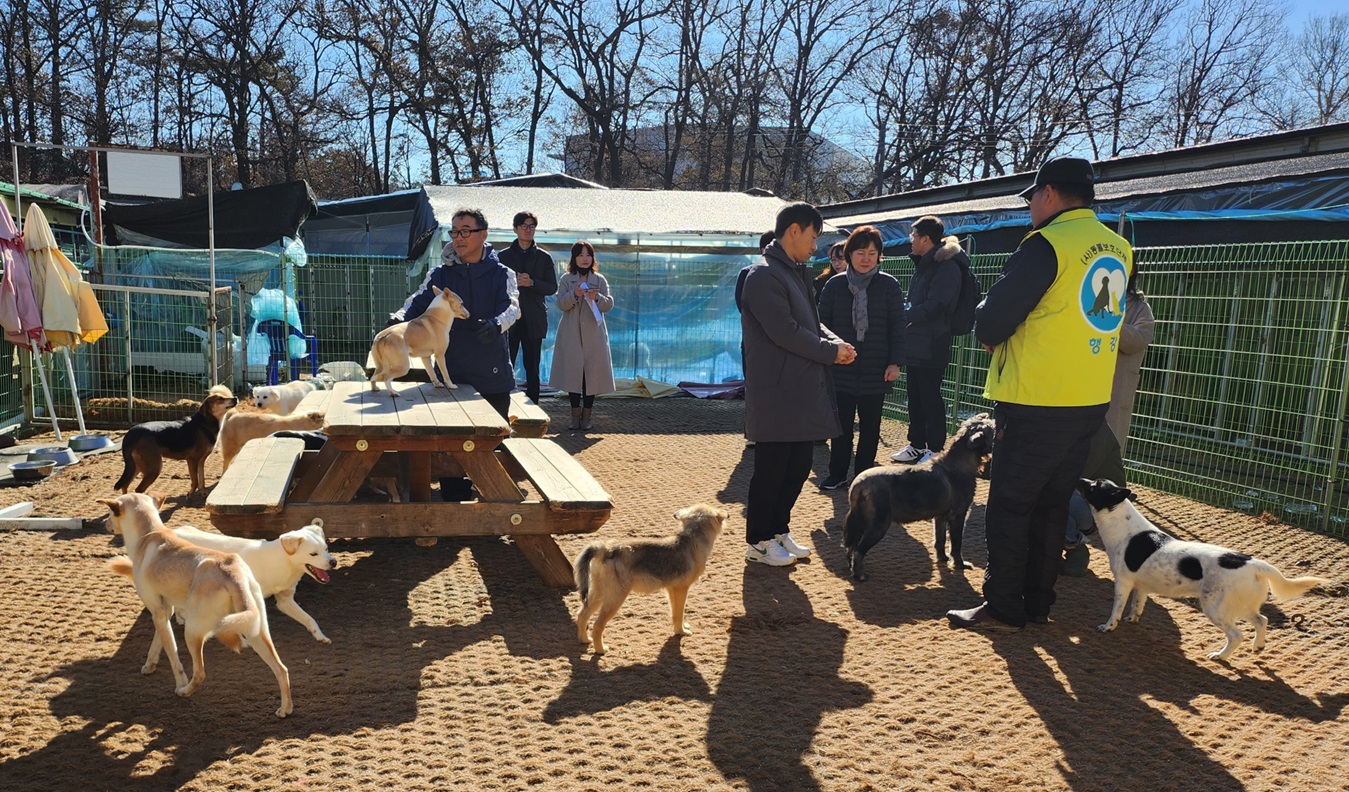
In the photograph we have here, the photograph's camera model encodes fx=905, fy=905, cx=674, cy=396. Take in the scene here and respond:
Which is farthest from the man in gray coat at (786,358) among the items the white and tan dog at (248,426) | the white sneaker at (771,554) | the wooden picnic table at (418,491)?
the white and tan dog at (248,426)

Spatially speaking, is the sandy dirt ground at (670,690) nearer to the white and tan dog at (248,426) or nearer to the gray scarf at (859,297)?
the white and tan dog at (248,426)

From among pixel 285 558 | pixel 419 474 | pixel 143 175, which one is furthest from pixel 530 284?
pixel 285 558

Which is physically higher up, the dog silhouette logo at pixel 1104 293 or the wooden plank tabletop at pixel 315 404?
the dog silhouette logo at pixel 1104 293

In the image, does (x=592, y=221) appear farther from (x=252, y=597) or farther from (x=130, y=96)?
(x=130, y=96)

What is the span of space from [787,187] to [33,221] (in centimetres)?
2583

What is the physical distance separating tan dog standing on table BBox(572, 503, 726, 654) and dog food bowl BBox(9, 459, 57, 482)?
532cm

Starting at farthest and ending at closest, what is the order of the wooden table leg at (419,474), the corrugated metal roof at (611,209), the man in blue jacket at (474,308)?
the corrugated metal roof at (611,209) → the man in blue jacket at (474,308) → the wooden table leg at (419,474)

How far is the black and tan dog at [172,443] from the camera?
610 centimetres

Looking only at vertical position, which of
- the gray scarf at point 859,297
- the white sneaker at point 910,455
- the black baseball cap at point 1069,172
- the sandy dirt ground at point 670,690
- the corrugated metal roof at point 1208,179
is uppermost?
the corrugated metal roof at point 1208,179

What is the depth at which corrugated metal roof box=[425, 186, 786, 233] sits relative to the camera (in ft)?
42.2

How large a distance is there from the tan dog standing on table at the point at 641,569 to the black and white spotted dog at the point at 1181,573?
195 centimetres

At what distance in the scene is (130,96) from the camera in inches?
977

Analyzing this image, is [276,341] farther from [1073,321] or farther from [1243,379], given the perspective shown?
[1243,379]

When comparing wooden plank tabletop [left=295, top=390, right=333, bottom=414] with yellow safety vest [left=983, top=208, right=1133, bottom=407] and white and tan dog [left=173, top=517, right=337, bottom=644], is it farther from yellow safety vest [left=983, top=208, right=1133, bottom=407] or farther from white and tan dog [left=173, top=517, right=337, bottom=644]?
yellow safety vest [left=983, top=208, right=1133, bottom=407]
